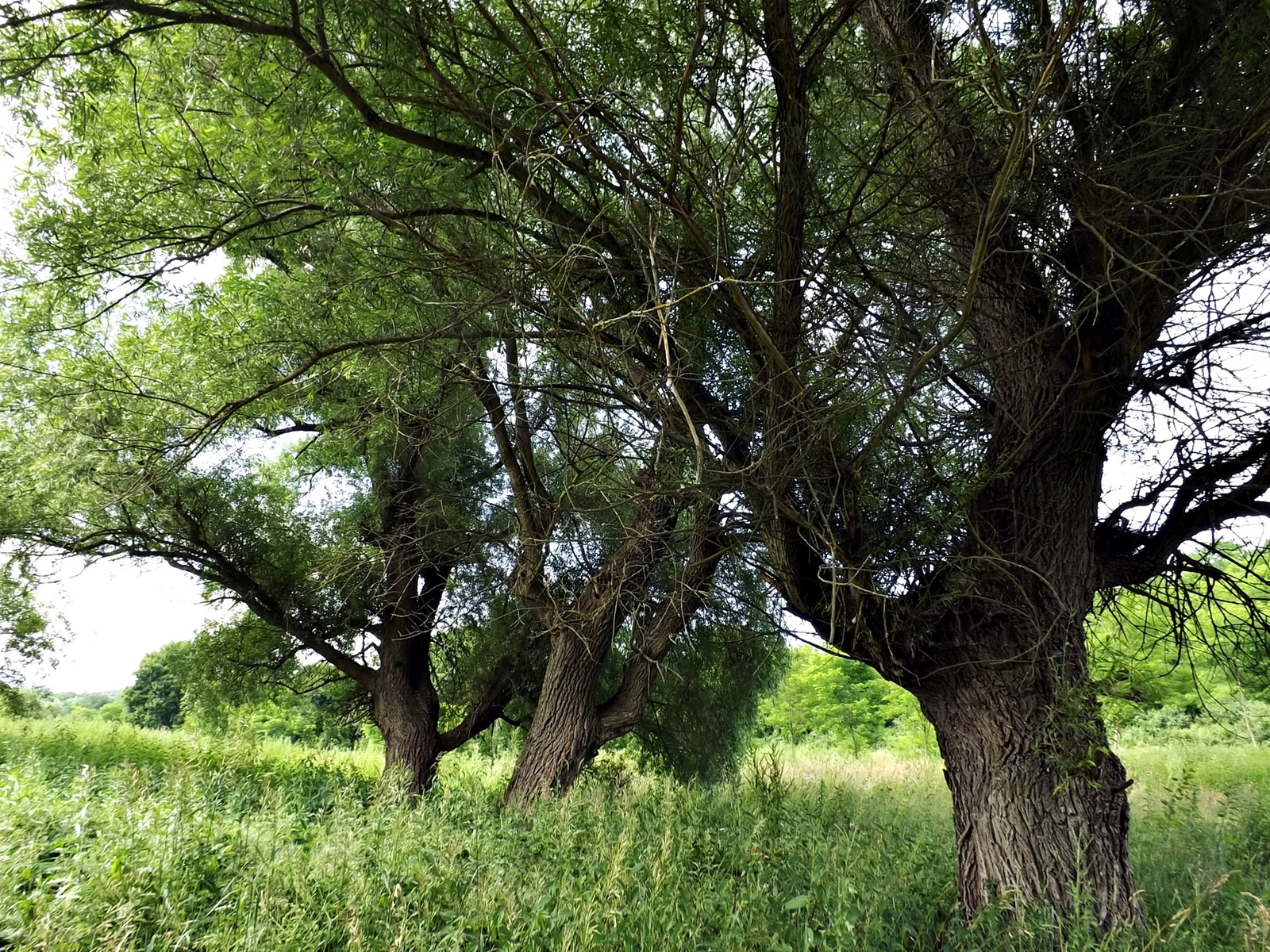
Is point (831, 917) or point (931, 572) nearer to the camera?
point (831, 917)

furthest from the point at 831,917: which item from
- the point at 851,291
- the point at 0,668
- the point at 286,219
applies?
the point at 0,668

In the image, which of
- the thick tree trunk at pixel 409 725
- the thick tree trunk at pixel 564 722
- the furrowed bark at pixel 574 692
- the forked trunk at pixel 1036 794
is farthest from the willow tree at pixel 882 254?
the thick tree trunk at pixel 409 725

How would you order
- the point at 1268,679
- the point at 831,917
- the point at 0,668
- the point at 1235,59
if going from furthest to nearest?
the point at 0,668, the point at 1268,679, the point at 1235,59, the point at 831,917

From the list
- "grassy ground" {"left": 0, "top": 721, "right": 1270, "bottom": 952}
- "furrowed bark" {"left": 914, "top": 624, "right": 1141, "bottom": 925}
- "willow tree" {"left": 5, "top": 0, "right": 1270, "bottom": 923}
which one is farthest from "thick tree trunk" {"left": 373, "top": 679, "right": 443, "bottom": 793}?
"furrowed bark" {"left": 914, "top": 624, "right": 1141, "bottom": 925}

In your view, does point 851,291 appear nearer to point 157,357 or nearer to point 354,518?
point 157,357

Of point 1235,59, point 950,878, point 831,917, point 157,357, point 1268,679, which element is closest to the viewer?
point 831,917

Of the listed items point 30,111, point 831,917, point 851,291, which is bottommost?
point 831,917

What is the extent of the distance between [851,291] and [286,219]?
4.08m

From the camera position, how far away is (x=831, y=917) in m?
2.87

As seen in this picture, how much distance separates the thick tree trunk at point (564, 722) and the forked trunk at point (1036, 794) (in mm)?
3774

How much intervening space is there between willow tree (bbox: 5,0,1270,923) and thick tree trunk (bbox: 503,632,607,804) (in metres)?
3.54

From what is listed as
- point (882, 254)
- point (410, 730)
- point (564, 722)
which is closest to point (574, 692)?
point (564, 722)

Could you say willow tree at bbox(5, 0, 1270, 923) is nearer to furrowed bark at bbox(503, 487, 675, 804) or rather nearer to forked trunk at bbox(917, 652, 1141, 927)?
forked trunk at bbox(917, 652, 1141, 927)

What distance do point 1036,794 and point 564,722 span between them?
4509 mm
